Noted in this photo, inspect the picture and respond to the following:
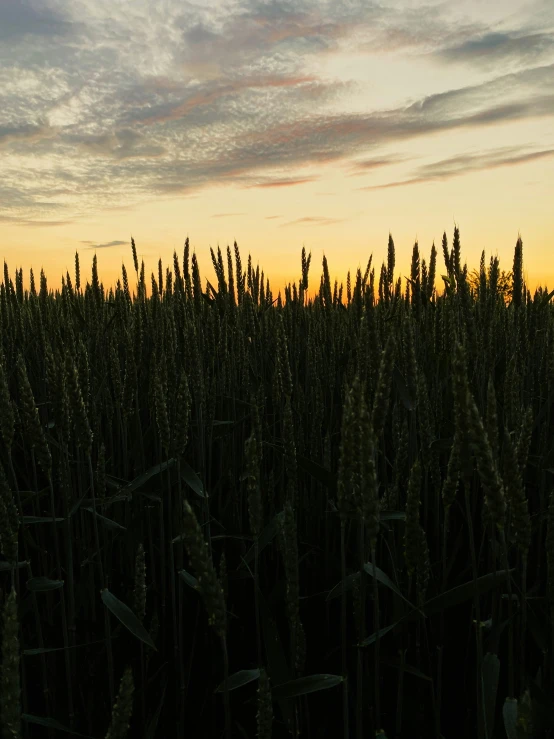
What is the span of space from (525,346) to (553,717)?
1399 mm

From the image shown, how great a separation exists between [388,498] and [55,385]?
2.53 feet

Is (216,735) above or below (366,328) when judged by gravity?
below

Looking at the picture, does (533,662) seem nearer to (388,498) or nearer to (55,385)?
(388,498)

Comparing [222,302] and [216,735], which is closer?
[216,735]

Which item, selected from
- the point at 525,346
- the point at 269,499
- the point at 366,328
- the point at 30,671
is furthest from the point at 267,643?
the point at 525,346

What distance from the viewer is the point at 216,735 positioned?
4.43 ft

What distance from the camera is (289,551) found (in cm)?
98

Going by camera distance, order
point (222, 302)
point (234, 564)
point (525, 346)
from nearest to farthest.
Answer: point (234, 564), point (525, 346), point (222, 302)

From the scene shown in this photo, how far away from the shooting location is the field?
0.94 m

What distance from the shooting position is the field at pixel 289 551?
94 cm

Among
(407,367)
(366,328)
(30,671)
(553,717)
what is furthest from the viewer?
(30,671)

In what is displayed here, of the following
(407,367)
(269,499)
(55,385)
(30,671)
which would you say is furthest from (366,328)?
(30,671)

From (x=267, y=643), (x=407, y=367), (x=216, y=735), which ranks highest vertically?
(x=407, y=367)

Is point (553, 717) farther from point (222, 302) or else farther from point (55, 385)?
point (222, 302)
